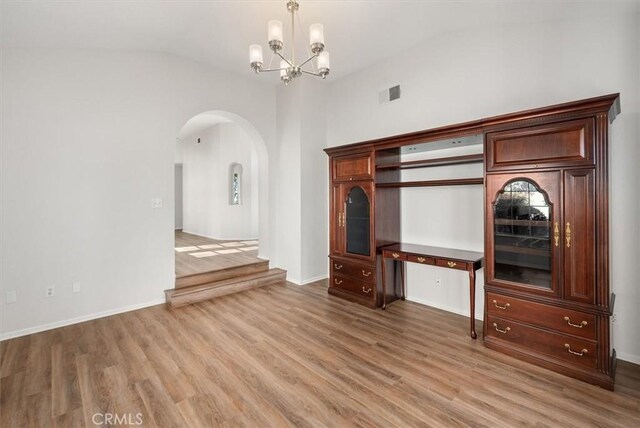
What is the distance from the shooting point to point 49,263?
10.7ft

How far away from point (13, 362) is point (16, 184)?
176 cm

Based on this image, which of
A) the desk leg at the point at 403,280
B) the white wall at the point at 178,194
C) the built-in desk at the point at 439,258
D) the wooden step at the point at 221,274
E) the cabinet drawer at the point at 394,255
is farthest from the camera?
the white wall at the point at 178,194

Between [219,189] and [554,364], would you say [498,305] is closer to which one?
[554,364]

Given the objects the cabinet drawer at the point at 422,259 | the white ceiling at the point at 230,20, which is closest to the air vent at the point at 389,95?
the white ceiling at the point at 230,20

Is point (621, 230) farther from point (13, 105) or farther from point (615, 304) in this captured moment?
point (13, 105)

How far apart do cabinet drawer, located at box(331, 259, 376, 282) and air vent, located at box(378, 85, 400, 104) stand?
238 cm

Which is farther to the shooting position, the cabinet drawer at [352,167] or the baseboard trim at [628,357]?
the cabinet drawer at [352,167]

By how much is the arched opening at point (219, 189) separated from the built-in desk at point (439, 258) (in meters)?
3.05

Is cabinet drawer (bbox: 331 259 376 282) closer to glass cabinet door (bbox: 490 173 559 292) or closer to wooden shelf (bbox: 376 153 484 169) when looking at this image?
wooden shelf (bbox: 376 153 484 169)

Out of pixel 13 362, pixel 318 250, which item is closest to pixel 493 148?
pixel 318 250

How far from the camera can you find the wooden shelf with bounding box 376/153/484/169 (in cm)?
315

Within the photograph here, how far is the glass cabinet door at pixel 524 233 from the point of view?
2434mm

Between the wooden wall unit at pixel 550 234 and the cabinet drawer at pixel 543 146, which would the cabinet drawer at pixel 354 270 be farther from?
the cabinet drawer at pixel 543 146

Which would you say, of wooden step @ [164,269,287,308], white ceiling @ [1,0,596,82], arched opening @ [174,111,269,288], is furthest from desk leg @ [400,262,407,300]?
arched opening @ [174,111,269,288]
